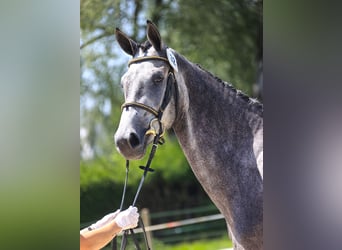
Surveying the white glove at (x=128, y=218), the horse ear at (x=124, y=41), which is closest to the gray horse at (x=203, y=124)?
the horse ear at (x=124, y=41)

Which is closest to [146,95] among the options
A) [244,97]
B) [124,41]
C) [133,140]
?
[133,140]

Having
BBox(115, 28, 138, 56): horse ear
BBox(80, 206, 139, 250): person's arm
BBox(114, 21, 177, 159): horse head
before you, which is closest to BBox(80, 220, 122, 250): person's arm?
BBox(80, 206, 139, 250): person's arm

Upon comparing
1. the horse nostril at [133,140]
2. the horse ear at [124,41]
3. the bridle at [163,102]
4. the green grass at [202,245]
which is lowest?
the green grass at [202,245]

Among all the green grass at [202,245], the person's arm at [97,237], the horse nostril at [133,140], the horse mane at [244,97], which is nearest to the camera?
the horse nostril at [133,140]

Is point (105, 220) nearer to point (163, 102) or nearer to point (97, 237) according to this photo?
point (97, 237)

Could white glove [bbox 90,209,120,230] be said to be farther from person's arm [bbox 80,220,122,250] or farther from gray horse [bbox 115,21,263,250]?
gray horse [bbox 115,21,263,250]

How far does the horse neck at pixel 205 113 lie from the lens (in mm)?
2463

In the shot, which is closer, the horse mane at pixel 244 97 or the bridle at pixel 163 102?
the bridle at pixel 163 102

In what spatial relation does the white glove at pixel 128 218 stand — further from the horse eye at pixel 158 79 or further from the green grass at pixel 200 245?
the horse eye at pixel 158 79

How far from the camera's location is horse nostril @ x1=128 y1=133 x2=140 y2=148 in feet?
7.39

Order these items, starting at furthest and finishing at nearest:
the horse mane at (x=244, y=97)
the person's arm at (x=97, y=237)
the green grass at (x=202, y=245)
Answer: the green grass at (x=202, y=245) < the horse mane at (x=244, y=97) < the person's arm at (x=97, y=237)
